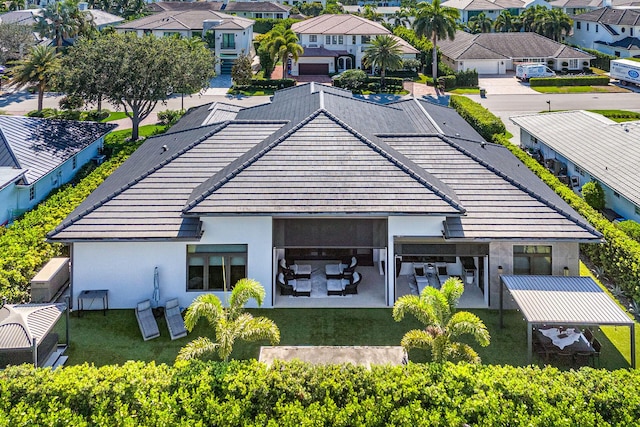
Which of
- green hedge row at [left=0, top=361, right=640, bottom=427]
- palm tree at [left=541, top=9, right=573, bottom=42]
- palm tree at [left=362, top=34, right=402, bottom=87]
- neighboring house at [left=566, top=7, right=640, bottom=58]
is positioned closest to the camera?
green hedge row at [left=0, top=361, right=640, bottom=427]

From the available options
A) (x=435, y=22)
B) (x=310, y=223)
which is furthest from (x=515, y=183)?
(x=435, y=22)

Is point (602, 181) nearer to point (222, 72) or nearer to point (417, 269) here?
point (417, 269)

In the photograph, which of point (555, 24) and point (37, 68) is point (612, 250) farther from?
point (555, 24)

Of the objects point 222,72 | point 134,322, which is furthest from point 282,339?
point 222,72

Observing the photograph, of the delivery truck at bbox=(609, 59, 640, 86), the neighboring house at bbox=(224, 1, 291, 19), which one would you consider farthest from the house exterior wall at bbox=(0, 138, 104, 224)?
the neighboring house at bbox=(224, 1, 291, 19)

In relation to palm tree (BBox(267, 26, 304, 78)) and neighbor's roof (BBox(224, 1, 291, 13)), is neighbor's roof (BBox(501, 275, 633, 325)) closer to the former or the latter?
palm tree (BBox(267, 26, 304, 78))

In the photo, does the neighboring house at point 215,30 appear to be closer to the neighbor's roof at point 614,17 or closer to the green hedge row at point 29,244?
the green hedge row at point 29,244
